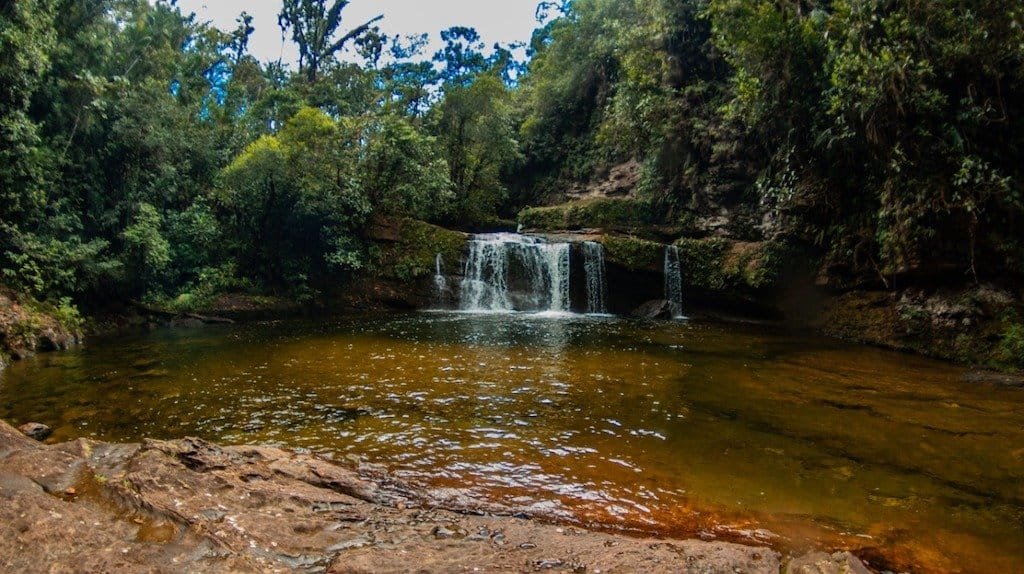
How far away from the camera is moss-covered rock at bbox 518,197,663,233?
18688mm

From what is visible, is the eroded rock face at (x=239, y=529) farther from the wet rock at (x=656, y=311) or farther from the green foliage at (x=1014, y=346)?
the wet rock at (x=656, y=311)

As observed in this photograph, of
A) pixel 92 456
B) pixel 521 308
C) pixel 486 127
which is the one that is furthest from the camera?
pixel 486 127

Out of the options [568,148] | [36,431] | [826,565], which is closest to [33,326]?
[36,431]

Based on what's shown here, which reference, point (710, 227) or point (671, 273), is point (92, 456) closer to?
point (671, 273)

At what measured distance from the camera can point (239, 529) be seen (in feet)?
9.44

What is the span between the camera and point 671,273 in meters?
16.5

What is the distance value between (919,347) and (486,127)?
17466 mm

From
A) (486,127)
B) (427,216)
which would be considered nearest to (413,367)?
(427,216)

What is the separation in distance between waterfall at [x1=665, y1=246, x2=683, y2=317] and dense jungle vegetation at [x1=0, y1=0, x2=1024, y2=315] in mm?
2062

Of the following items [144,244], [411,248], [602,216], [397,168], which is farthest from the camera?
[602,216]

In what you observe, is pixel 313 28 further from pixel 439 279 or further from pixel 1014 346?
pixel 1014 346

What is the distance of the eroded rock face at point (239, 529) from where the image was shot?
248 cm

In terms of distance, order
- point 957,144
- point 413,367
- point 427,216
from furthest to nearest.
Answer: point 427,216
point 957,144
point 413,367

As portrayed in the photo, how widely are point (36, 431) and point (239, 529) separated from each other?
12.1ft
